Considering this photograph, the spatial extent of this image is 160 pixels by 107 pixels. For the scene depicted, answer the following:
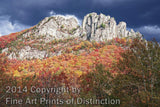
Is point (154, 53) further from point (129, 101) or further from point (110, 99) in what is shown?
point (110, 99)

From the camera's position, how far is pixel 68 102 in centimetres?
2641

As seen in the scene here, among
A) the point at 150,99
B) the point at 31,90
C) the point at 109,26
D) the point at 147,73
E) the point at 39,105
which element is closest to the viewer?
the point at 150,99

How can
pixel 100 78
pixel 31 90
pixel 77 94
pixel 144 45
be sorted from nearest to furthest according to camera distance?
1. pixel 144 45
2. pixel 100 78
3. pixel 31 90
4. pixel 77 94

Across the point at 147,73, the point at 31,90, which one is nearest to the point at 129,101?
the point at 147,73

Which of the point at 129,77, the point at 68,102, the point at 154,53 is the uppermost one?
the point at 154,53

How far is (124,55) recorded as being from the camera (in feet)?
33.9

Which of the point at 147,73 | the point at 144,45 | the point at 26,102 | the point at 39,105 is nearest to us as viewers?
the point at 147,73

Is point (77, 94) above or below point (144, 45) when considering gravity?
below

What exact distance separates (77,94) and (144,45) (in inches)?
913

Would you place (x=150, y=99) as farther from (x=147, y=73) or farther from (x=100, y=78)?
(x=100, y=78)

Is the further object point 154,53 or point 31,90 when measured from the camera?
point 31,90

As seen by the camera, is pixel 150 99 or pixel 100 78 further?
pixel 100 78

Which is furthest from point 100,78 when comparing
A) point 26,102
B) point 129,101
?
point 26,102

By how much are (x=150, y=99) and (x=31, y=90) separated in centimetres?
2373
